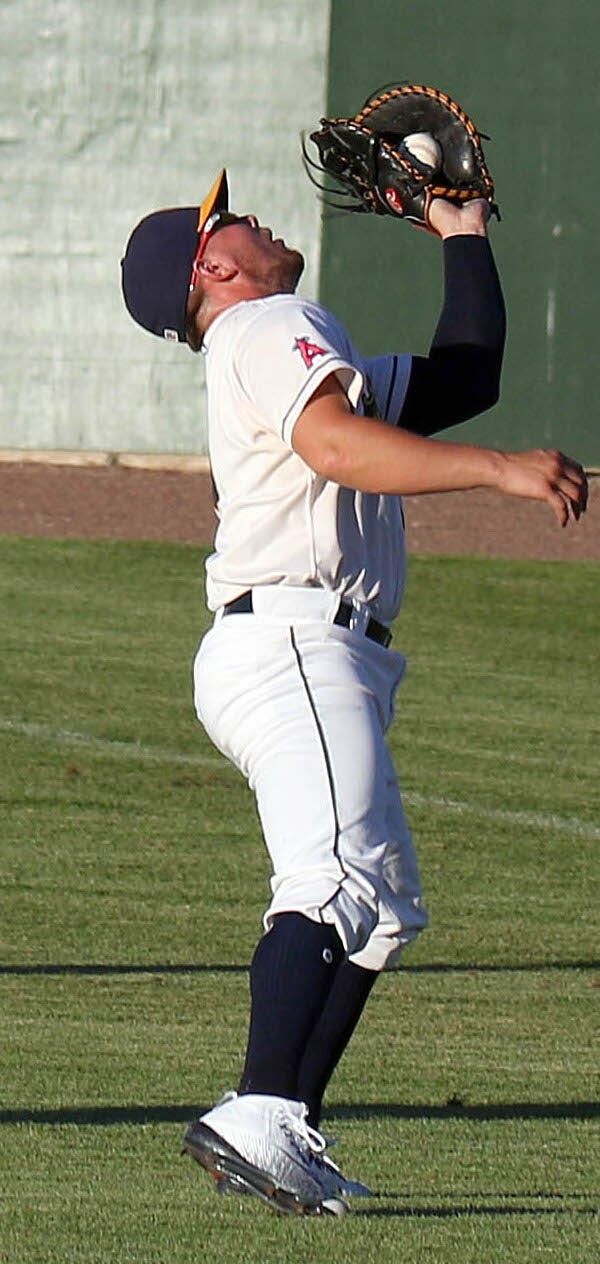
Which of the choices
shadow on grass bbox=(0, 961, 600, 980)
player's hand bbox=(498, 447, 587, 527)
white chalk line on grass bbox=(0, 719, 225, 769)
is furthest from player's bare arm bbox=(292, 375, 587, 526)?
white chalk line on grass bbox=(0, 719, 225, 769)

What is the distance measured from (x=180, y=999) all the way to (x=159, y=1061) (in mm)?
926

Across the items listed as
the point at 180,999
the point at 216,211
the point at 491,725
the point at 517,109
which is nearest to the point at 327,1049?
the point at 216,211

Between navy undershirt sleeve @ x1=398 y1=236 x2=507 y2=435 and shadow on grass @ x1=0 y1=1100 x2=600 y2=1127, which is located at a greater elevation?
navy undershirt sleeve @ x1=398 y1=236 x2=507 y2=435

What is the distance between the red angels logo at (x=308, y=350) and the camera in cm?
423

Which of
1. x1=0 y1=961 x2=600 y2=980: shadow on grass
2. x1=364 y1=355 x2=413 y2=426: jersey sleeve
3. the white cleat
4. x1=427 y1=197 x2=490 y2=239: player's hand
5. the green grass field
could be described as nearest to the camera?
the white cleat

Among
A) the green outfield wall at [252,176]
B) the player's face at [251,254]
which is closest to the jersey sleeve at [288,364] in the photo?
the player's face at [251,254]

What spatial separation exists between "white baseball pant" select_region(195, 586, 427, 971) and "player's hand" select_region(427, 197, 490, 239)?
99 centimetres

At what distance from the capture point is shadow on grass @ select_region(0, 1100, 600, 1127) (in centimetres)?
514

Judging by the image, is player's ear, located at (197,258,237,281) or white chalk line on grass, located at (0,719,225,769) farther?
white chalk line on grass, located at (0,719,225,769)

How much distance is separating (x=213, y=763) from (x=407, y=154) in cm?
645

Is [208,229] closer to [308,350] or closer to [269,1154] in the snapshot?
[308,350]

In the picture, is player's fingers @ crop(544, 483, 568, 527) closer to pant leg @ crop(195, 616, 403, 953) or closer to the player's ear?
pant leg @ crop(195, 616, 403, 953)

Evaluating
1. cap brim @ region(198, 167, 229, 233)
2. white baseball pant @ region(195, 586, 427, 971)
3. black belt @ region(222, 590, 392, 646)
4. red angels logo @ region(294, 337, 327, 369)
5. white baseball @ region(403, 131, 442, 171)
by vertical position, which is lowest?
white baseball pant @ region(195, 586, 427, 971)

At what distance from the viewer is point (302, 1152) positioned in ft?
13.8
